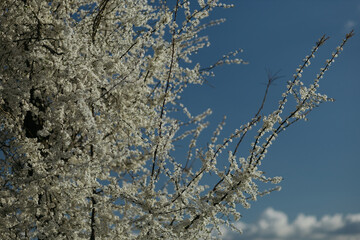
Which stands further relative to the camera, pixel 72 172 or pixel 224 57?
pixel 224 57

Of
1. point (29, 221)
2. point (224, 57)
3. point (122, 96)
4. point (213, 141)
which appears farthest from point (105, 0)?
point (29, 221)

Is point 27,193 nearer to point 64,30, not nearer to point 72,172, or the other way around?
point 72,172

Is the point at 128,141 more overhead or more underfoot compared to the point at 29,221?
more overhead

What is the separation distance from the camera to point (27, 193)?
4836 mm

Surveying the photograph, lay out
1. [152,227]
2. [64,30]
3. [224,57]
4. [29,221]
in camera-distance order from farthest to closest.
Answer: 1. [224,57]
2. [29,221]
3. [64,30]
4. [152,227]

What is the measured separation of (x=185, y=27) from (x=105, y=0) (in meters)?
1.27

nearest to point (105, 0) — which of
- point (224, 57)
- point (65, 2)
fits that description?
point (65, 2)

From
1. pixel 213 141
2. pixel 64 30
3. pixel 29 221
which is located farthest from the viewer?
pixel 213 141


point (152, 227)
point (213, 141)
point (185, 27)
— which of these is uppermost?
point (185, 27)

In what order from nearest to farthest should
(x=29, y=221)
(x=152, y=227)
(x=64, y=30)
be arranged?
1. (x=152, y=227)
2. (x=64, y=30)
3. (x=29, y=221)

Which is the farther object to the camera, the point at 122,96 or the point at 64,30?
the point at 122,96

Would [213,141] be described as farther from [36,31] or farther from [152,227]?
[36,31]

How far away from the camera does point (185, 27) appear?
5477 millimetres

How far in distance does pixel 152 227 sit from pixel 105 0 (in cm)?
334
